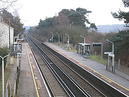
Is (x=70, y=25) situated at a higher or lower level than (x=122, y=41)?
higher

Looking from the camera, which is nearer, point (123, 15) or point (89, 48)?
point (123, 15)

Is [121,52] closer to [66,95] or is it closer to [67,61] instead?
[67,61]

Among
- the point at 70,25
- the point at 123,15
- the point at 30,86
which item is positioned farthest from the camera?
the point at 70,25

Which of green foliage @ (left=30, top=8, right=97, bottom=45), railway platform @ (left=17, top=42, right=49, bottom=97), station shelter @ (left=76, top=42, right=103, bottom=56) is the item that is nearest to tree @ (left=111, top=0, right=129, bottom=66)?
railway platform @ (left=17, top=42, right=49, bottom=97)

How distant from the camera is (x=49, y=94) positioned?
27750 millimetres

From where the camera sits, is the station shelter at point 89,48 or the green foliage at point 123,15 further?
the station shelter at point 89,48

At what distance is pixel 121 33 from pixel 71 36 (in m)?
54.8

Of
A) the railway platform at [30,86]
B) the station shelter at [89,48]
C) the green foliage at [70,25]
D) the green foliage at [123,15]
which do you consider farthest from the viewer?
the green foliage at [70,25]

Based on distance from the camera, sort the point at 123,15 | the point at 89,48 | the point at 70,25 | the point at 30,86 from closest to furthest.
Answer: the point at 30,86 < the point at 123,15 < the point at 89,48 < the point at 70,25

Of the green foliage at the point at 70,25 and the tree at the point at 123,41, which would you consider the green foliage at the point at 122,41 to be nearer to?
the tree at the point at 123,41

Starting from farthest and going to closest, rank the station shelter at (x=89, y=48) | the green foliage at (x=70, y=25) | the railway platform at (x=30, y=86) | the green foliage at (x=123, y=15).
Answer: the green foliage at (x=70, y=25)
the station shelter at (x=89, y=48)
the green foliage at (x=123, y=15)
the railway platform at (x=30, y=86)

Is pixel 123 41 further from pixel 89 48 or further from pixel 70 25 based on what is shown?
pixel 70 25

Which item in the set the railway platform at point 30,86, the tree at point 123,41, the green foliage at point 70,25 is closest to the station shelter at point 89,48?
the tree at point 123,41

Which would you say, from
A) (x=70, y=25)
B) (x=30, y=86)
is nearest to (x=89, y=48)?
(x=30, y=86)
